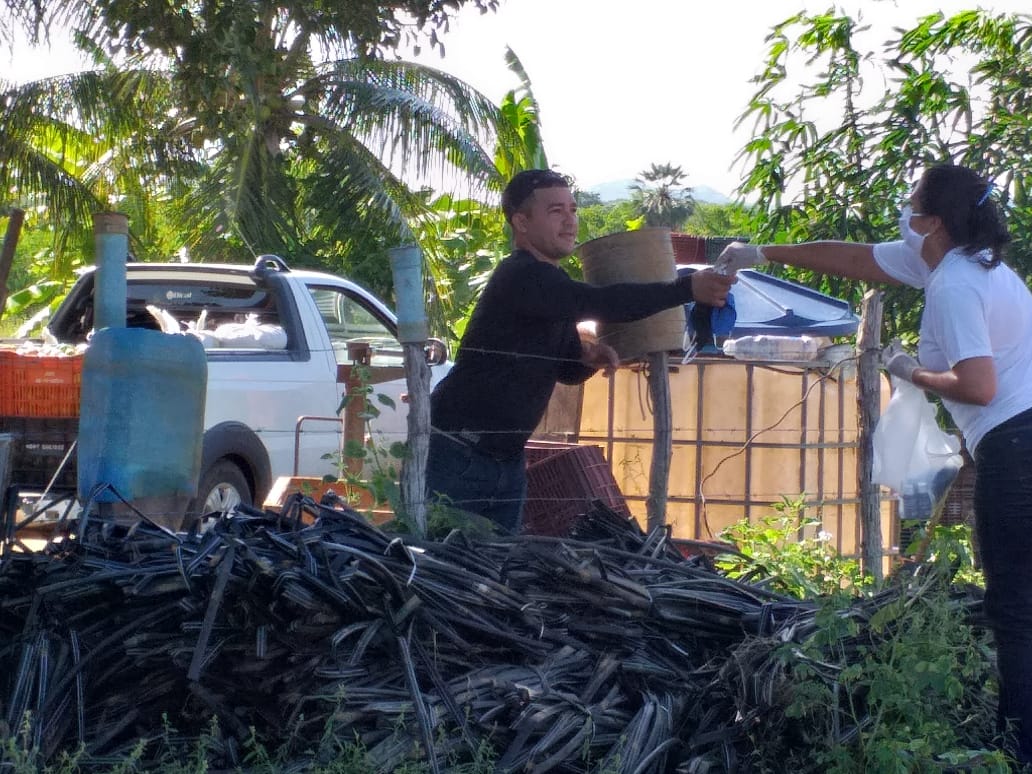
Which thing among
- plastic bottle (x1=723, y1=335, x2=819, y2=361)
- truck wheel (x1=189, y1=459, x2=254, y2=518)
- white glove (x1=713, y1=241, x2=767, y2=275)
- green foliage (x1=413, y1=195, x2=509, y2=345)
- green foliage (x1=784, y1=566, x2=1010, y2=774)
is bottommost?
green foliage (x1=784, y1=566, x2=1010, y2=774)

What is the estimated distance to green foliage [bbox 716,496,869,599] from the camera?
4.63m

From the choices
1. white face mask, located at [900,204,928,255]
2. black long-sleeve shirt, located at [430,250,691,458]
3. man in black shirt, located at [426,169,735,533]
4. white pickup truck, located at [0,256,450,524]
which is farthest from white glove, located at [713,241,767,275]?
white pickup truck, located at [0,256,450,524]

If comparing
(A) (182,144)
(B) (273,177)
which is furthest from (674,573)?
(A) (182,144)

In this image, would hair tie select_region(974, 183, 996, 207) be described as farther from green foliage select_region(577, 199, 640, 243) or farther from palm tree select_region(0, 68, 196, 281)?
green foliage select_region(577, 199, 640, 243)

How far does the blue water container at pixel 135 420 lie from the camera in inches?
174

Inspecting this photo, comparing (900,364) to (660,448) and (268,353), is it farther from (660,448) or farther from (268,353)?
(268,353)

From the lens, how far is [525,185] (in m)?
4.43

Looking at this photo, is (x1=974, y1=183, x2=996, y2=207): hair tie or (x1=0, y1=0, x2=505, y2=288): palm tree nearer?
(x1=974, y1=183, x2=996, y2=207): hair tie

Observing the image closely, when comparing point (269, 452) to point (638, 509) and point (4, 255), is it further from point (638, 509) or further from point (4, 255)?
point (638, 509)

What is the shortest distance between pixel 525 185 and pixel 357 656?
192 cm

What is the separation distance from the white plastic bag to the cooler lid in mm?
4551

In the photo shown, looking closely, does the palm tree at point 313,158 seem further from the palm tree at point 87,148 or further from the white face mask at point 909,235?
the white face mask at point 909,235

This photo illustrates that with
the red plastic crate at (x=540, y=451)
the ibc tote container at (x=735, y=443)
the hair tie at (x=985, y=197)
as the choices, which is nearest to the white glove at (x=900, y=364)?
the hair tie at (x=985, y=197)

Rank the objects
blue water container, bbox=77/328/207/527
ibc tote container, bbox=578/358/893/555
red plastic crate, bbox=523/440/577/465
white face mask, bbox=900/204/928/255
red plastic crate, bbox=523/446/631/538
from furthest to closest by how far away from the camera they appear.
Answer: ibc tote container, bbox=578/358/893/555 → red plastic crate, bbox=523/440/577/465 → red plastic crate, bbox=523/446/631/538 → blue water container, bbox=77/328/207/527 → white face mask, bbox=900/204/928/255
